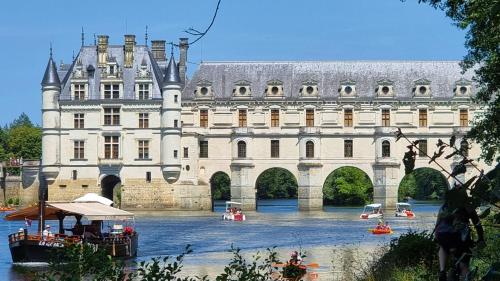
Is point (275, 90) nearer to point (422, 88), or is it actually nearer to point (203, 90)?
point (203, 90)

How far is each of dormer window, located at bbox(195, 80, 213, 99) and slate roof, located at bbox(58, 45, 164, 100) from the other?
2596 mm

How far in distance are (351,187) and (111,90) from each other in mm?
23695

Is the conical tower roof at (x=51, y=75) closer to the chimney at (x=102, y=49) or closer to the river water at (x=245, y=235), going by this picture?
the chimney at (x=102, y=49)

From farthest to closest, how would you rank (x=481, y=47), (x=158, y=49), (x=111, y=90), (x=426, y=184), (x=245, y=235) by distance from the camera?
(x=426, y=184), (x=158, y=49), (x=111, y=90), (x=245, y=235), (x=481, y=47)

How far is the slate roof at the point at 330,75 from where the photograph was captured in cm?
7138

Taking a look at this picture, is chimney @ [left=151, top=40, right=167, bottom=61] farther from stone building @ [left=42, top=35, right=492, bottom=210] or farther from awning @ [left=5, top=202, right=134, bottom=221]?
awning @ [left=5, top=202, right=134, bottom=221]

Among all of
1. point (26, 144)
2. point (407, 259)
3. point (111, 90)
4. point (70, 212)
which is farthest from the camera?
point (26, 144)

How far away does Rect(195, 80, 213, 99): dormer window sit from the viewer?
234 feet

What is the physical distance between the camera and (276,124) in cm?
7144

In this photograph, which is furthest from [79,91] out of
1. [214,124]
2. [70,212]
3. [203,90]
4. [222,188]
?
[70,212]

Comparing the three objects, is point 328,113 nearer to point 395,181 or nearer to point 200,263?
point 395,181

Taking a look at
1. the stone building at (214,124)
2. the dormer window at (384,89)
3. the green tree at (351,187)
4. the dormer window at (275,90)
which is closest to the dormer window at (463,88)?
the stone building at (214,124)

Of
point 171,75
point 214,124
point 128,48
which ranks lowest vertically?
point 214,124

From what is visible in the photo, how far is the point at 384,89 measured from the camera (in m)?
70.8
